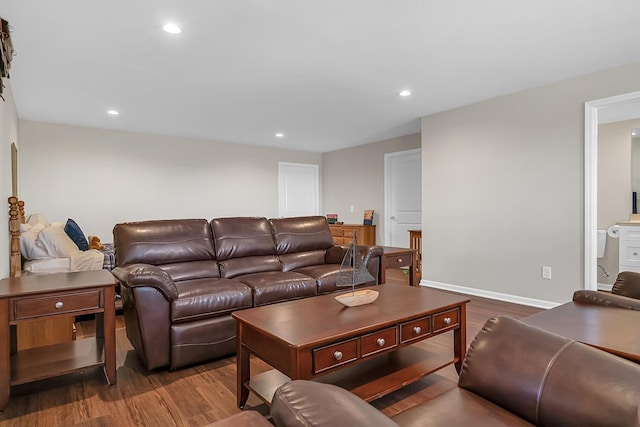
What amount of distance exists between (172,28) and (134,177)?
13.0ft

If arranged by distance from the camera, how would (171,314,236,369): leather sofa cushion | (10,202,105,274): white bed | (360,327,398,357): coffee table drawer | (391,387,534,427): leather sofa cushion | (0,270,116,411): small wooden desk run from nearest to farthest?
(391,387,534,427): leather sofa cushion < (360,327,398,357): coffee table drawer < (0,270,116,411): small wooden desk < (171,314,236,369): leather sofa cushion < (10,202,105,274): white bed

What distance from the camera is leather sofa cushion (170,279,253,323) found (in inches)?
96.5

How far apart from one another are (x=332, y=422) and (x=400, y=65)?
10.2ft

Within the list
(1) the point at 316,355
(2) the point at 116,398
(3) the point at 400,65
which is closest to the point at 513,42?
Result: (3) the point at 400,65

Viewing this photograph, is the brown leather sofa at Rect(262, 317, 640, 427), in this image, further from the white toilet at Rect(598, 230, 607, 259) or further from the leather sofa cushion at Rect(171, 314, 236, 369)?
the white toilet at Rect(598, 230, 607, 259)

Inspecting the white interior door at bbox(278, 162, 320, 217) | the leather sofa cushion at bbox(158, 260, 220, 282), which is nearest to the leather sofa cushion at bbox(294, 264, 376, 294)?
the leather sofa cushion at bbox(158, 260, 220, 282)

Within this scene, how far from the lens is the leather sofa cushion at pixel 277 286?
111 inches

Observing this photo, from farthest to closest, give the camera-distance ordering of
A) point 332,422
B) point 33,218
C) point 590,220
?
1. point 33,218
2. point 590,220
3. point 332,422

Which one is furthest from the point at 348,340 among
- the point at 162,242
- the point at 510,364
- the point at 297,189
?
the point at 297,189

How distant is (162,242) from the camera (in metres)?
3.02

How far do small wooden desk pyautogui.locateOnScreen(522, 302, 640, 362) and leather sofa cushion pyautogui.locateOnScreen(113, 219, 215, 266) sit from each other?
2525 millimetres

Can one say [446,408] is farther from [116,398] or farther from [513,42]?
[513,42]

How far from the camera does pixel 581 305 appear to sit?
2.12m

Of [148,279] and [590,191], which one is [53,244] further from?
[590,191]
